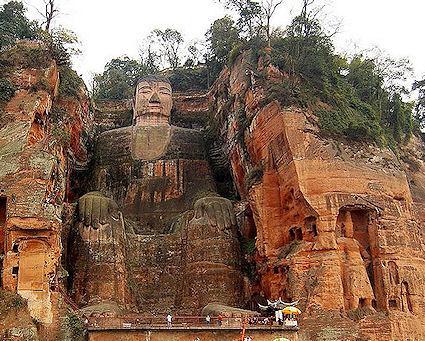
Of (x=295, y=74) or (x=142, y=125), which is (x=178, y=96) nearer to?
(x=142, y=125)

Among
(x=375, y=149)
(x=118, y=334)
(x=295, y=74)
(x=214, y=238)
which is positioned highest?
(x=295, y=74)

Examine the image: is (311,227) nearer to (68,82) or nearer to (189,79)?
(68,82)

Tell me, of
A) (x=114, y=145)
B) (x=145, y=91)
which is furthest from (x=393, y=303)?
(x=145, y=91)

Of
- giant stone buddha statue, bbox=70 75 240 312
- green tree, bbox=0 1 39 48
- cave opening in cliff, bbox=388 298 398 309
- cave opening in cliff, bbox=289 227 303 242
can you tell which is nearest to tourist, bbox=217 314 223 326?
giant stone buddha statue, bbox=70 75 240 312

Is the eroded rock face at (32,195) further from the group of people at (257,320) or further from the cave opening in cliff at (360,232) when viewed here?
Answer: the cave opening in cliff at (360,232)

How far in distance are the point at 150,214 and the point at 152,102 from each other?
8808 mm

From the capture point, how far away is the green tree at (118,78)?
1916 inches

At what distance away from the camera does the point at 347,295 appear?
23.3 meters

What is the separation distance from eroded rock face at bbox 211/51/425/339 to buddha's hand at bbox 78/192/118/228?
6.47 meters

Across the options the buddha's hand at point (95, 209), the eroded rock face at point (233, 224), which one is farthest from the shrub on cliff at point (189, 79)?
the buddha's hand at point (95, 209)

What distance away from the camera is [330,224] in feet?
78.5

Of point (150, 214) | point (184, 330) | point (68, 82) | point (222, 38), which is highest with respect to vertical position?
point (222, 38)

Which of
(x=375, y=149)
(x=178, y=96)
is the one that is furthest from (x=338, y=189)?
(x=178, y=96)

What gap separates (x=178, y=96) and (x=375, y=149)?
65.7 feet
